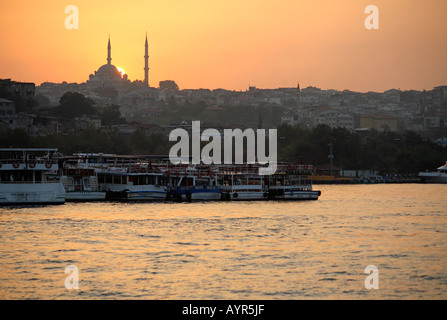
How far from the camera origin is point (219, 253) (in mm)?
27656

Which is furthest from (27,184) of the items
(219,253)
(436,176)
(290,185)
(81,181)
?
(436,176)

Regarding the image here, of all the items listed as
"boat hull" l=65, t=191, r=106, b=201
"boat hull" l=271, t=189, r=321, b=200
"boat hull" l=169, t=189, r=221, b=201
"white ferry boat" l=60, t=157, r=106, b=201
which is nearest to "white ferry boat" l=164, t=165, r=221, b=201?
"boat hull" l=169, t=189, r=221, b=201

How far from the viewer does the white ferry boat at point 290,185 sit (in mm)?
50188

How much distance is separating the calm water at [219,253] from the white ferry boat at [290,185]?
707cm

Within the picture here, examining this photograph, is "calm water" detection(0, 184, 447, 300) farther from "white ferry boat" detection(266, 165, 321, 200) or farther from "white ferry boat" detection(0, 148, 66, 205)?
"white ferry boat" detection(266, 165, 321, 200)

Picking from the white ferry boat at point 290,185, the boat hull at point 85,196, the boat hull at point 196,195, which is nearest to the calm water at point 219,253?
the boat hull at point 85,196

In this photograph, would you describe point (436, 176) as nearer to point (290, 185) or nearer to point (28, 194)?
point (290, 185)

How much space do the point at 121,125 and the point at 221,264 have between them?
91.8 meters

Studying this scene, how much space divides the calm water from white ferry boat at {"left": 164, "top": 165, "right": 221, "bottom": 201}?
6105mm

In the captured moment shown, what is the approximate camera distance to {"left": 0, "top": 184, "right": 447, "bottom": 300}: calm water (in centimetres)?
2239

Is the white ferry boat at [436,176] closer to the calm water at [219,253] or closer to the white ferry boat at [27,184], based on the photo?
the calm water at [219,253]

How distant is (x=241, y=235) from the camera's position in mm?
32125
